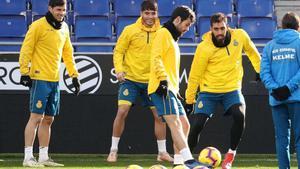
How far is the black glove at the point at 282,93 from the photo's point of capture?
27.9ft

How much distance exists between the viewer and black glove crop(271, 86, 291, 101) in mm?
8500

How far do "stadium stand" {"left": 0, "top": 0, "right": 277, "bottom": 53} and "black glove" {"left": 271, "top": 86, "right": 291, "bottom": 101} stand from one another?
687 cm

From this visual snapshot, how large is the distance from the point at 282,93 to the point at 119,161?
381 centimetres

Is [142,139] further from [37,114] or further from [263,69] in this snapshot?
[263,69]

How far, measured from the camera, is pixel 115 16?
15750 millimetres

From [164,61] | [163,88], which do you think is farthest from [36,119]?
[163,88]

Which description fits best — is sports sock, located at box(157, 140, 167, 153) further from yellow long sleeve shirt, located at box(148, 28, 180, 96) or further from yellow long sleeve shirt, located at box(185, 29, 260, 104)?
yellow long sleeve shirt, located at box(148, 28, 180, 96)

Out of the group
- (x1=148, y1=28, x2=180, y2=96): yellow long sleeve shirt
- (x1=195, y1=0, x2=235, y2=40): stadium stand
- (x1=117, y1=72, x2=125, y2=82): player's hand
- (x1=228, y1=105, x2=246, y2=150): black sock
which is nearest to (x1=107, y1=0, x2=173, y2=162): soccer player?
(x1=117, y1=72, x2=125, y2=82): player's hand

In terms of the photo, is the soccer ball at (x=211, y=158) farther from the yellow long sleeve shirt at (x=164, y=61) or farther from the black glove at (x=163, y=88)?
the black glove at (x=163, y=88)

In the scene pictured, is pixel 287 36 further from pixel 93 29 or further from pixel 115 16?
pixel 115 16

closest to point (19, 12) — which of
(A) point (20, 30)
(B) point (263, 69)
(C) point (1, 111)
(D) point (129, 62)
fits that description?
(A) point (20, 30)

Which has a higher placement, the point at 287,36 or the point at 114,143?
the point at 287,36

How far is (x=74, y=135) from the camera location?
12.7 m

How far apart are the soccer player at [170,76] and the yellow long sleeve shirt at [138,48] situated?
2.10m
